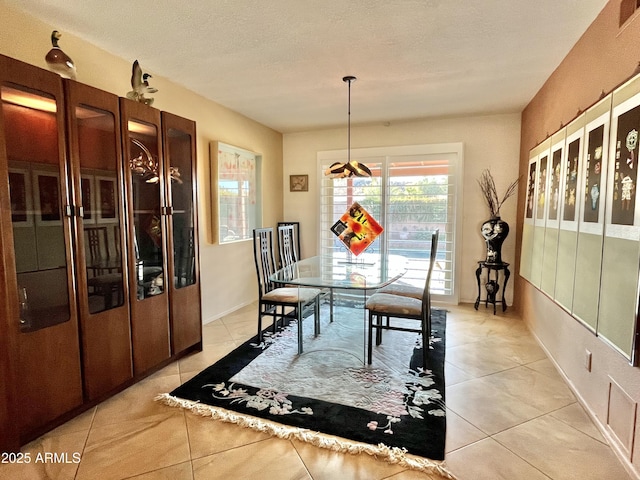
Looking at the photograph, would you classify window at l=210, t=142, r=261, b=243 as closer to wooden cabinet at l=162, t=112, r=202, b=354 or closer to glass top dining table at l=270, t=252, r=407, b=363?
wooden cabinet at l=162, t=112, r=202, b=354

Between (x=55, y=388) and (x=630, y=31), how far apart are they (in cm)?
359

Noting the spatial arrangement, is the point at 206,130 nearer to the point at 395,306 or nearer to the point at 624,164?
the point at 395,306

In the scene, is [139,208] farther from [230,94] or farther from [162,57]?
[230,94]

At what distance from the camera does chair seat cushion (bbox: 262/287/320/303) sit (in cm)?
302

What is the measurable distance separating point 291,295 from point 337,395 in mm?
1039

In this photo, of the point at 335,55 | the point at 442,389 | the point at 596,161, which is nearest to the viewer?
the point at 596,161

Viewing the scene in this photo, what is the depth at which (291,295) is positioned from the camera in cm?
306

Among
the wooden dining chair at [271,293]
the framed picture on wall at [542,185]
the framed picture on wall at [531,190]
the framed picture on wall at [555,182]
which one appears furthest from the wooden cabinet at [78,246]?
the framed picture on wall at [531,190]

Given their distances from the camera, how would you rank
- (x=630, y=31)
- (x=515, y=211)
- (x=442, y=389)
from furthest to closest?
(x=515, y=211) < (x=442, y=389) < (x=630, y=31)

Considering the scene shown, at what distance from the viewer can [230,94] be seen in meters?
3.48

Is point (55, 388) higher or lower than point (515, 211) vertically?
lower

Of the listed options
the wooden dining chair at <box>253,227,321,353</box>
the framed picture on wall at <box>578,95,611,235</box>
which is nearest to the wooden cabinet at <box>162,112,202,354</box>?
the wooden dining chair at <box>253,227,321,353</box>

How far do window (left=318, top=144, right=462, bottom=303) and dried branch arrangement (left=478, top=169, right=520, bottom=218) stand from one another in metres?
0.30

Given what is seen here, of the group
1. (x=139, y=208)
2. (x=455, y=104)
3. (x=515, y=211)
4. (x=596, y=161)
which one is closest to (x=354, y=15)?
(x=596, y=161)
